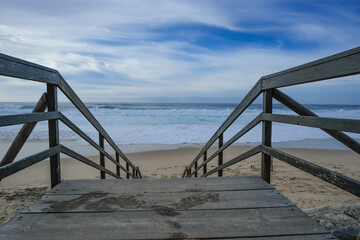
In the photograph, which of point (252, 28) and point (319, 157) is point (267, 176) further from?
point (252, 28)

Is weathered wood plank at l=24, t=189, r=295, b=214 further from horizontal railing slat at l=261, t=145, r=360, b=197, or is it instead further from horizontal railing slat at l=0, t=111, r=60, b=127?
horizontal railing slat at l=0, t=111, r=60, b=127

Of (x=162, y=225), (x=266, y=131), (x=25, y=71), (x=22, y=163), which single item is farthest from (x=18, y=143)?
(x=266, y=131)

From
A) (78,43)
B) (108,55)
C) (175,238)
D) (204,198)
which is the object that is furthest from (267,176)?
(108,55)

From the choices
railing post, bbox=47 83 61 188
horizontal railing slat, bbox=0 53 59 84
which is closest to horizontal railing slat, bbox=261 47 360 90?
horizontal railing slat, bbox=0 53 59 84

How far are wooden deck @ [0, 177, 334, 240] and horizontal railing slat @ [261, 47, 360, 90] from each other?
928mm

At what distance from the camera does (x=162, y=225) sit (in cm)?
140

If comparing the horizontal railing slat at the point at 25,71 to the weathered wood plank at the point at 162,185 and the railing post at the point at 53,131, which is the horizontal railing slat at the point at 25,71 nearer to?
the railing post at the point at 53,131

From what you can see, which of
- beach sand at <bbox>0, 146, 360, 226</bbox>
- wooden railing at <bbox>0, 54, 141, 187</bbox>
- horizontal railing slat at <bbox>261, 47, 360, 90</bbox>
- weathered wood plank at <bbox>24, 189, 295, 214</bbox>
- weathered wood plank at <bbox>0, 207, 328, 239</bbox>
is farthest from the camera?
beach sand at <bbox>0, 146, 360, 226</bbox>

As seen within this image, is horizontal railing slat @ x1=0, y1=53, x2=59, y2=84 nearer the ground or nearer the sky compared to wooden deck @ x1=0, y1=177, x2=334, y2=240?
nearer the sky

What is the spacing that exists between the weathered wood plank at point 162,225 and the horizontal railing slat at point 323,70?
3.05ft

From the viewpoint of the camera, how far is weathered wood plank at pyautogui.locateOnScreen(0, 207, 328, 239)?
129cm

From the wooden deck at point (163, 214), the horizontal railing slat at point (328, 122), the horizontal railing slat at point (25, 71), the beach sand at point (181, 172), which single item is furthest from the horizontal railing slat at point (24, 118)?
the beach sand at point (181, 172)

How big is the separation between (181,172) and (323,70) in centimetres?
649

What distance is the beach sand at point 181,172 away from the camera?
16.2 feet
